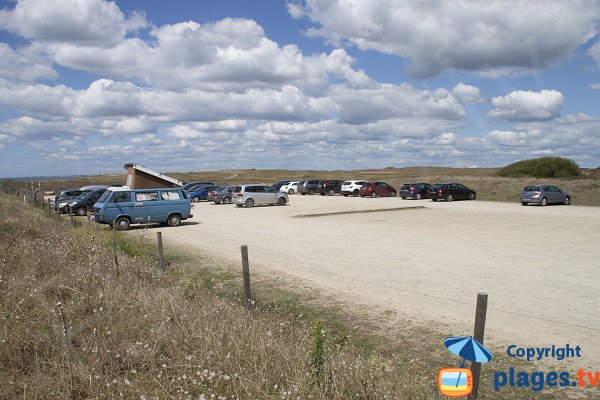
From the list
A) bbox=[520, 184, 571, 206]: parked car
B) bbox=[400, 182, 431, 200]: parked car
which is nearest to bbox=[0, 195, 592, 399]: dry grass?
bbox=[520, 184, 571, 206]: parked car

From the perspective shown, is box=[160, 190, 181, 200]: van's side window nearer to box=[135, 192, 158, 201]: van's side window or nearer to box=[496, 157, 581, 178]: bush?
box=[135, 192, 158, 201]: van's side window

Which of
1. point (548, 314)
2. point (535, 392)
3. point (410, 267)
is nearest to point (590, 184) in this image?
point (410, 267)

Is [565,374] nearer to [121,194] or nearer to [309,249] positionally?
[309,249]

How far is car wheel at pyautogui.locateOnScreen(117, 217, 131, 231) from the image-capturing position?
2259cm

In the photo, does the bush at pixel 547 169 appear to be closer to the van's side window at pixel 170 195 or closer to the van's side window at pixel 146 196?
the van's side window at pixel 170 195

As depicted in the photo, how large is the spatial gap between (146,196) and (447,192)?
2741 cm

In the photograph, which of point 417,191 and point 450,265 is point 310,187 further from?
point 450,265

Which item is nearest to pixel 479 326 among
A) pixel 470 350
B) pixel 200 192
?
pixel 470 350

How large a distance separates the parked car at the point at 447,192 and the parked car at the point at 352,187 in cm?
926

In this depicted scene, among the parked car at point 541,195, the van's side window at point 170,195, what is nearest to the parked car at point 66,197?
the van's side window at point 170,195

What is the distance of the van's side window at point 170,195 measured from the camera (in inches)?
949

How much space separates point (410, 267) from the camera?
485 inches

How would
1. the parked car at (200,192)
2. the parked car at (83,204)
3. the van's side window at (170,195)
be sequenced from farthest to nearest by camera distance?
the parked car at (200,192) → the parked car at (83,204) → the van's side window at (170,195)

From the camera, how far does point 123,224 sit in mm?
22766
